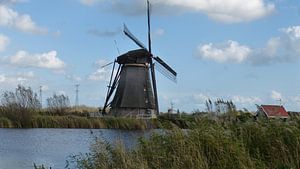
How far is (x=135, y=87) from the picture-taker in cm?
5172

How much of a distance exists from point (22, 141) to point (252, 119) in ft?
66.2

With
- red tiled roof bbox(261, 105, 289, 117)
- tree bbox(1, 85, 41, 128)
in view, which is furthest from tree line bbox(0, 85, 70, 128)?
red tiled roof bbox(261, 105, 289, 117)

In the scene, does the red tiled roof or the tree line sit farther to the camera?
the tree line

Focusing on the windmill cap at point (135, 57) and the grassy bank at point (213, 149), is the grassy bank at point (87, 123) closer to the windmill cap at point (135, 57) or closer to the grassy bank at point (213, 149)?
the windmill cap at point (135, 57)

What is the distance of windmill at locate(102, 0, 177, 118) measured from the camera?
51562 millimetres

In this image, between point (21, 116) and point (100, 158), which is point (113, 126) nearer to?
point (21, 116)

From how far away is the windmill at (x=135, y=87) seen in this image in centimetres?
5156

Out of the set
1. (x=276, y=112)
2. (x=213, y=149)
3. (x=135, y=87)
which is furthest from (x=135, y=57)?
(x=213, y=149)

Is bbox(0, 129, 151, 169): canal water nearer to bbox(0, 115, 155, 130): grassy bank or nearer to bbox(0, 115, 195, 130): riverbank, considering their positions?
bbox(0, 115, 195, 130): riverbank

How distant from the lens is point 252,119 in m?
11.3

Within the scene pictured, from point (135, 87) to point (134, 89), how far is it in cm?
23

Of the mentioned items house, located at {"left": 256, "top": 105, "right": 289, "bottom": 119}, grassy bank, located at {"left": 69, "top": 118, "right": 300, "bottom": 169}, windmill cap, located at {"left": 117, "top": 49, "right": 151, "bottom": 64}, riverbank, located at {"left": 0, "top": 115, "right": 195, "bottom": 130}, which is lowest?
grassy bank, located at {"left": 69, "top": 118, "right": 300, "bottom": 169}

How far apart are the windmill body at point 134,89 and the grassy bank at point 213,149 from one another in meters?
40.3

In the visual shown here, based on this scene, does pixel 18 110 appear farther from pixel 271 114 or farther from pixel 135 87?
pixel 271 114
